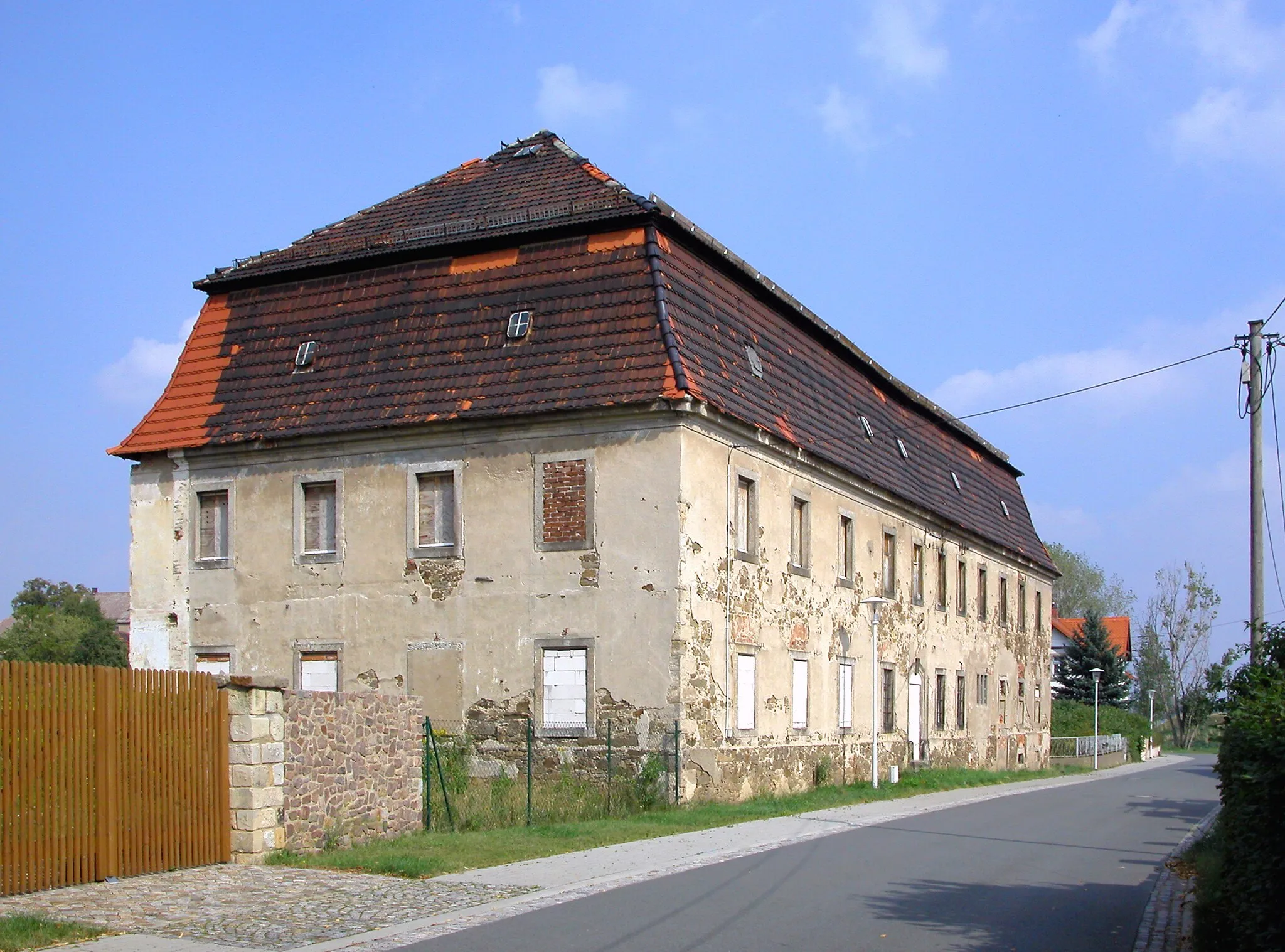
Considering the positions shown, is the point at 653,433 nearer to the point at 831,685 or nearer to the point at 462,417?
the point at 462,417

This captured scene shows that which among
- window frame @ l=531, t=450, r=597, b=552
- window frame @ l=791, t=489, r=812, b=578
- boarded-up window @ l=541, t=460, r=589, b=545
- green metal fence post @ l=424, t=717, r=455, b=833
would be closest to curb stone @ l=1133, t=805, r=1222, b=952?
green metal fence post @ l=424, t=717, r=455, b=833

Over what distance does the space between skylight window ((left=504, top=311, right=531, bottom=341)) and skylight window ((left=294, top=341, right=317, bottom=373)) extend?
13.9 feet

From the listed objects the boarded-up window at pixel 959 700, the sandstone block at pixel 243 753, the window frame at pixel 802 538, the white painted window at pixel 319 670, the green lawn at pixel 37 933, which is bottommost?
the boarded-up window at pixel 959 700

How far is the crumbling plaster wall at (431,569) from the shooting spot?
904 inches

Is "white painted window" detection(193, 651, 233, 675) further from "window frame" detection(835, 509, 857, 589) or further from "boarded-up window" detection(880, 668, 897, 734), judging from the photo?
"boarded-up window" detection(880, 668, 897, 734)

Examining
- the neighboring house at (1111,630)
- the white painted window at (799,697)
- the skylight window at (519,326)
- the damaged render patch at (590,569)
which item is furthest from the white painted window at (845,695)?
the neighboring house at (1111,630)

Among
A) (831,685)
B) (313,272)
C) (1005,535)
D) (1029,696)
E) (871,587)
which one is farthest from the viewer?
Result: (1029,696)

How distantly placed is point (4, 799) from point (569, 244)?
15.0 meters

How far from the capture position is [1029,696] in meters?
48.2

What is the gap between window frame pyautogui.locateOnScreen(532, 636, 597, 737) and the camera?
23.0 m

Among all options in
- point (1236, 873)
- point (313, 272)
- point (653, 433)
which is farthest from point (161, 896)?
point (313, 272)

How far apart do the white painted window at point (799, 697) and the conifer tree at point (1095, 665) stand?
4657 centimetres

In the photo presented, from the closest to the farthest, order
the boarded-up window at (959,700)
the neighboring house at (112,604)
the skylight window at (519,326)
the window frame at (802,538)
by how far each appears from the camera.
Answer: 1. the skylight window at (519,326)
2. the window frame at (802,538)
3. the boarded-up window at (959,700)
4. the neighboring house at (112,604)

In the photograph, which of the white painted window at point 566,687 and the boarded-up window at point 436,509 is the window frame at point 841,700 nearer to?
the white painted window at point 566,687
